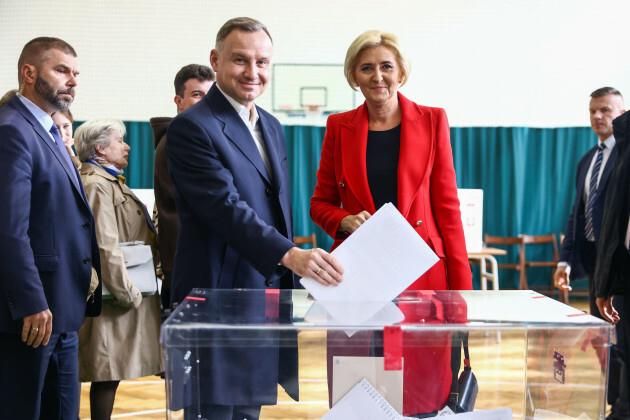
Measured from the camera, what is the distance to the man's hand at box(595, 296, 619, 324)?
8.44 feet

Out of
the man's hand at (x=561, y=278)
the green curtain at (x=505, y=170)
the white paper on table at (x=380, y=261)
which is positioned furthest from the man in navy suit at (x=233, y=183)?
the green curtain at (x=505, y=170)

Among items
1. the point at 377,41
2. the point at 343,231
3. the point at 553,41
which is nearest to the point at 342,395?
the point at 343,231

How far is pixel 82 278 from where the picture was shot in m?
2.17

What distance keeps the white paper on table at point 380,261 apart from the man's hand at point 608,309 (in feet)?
5.27

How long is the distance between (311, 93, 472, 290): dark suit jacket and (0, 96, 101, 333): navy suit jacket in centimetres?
84

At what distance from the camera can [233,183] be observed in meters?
1.71

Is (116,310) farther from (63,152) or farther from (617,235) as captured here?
(617,235)

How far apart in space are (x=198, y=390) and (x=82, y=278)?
1212 mm

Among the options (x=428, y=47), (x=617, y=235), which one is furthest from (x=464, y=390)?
(x=428, y=47)

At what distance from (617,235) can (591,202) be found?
136 centimetres

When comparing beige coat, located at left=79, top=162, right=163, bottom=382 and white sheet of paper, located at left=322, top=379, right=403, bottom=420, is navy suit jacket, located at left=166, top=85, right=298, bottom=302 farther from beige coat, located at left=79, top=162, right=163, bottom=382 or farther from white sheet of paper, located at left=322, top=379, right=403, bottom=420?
beige coat, located at left=79, top=162, right=163, bottom=382

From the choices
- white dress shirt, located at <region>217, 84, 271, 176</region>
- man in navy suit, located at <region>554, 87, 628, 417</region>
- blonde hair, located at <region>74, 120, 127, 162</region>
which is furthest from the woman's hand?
man in navy suit, located at <region>554, 87, 628, 417</region>

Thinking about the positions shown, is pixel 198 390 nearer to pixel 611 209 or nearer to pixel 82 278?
pixel 82 278

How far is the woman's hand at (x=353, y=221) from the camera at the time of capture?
6.22 ft
